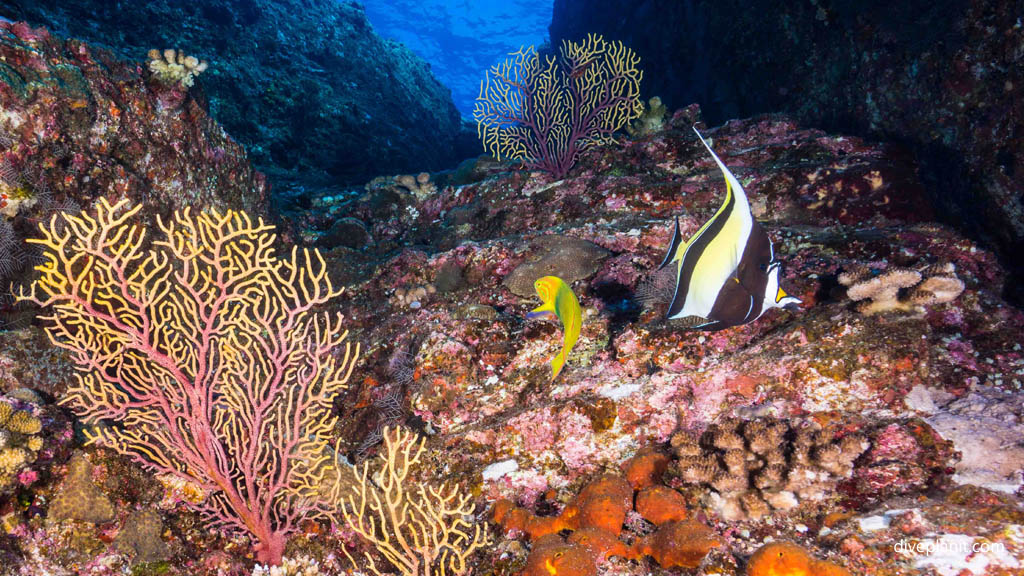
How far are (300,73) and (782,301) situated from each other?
17.5 m

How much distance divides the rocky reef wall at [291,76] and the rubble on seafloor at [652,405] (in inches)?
344

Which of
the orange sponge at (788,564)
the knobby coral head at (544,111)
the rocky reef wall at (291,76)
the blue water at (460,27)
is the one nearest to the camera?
the orange sponge at (788,564)

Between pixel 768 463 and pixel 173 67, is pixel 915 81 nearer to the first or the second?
pixel 768 463

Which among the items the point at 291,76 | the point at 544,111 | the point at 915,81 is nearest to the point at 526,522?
the point at 915,81

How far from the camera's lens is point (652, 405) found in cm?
321

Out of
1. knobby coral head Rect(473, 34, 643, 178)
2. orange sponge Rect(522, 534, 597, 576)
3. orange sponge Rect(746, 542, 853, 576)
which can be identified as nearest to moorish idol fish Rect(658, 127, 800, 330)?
orange sponge Rect(746, 542, 853, 576)

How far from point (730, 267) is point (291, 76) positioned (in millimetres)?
16974

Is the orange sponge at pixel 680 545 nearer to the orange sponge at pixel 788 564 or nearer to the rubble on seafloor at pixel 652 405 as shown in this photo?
the rubble on seafloor at pixel 652 405

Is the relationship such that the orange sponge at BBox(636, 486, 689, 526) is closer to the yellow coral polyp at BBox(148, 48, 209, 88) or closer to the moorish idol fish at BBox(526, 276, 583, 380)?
the moorish idol fish at BBox(526, 276, 583, 380)

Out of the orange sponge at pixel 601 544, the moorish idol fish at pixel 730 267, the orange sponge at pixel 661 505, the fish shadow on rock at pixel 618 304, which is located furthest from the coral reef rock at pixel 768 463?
the moorish idol fish at pixel 730 267

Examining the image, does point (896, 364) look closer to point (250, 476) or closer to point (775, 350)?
point (775, 350)

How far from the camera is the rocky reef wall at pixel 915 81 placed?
3783 mm

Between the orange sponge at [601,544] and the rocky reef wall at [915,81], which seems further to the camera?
the rocky reef wall at [915,81]

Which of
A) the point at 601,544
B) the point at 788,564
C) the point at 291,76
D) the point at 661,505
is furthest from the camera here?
the point at 291,76
